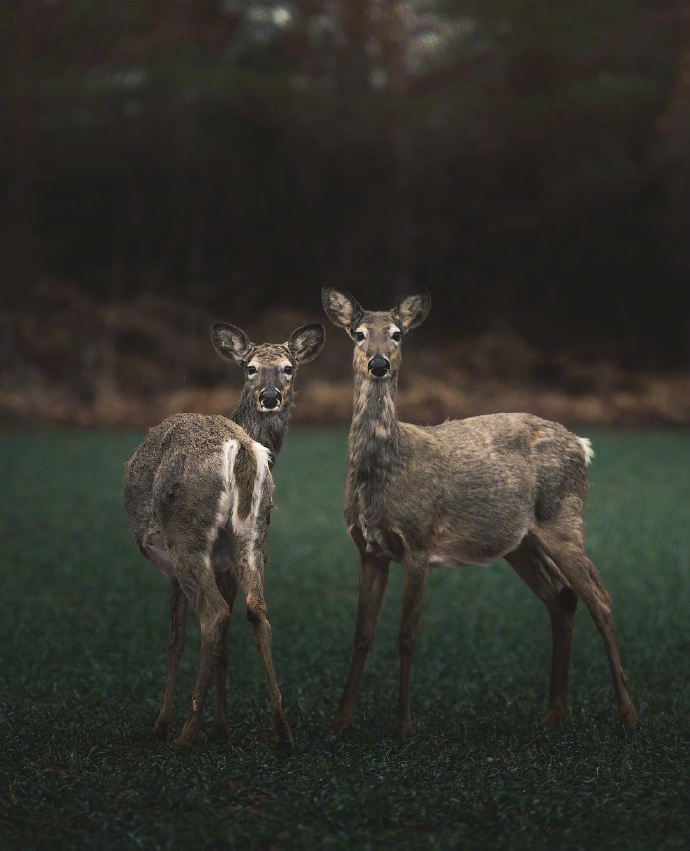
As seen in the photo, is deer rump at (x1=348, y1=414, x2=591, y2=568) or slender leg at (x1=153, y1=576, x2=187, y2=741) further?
deer rump at (x1=348, y1=414, x2=591, y2=568)

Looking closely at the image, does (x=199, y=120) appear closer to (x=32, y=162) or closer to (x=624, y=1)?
(x=32, y=162)

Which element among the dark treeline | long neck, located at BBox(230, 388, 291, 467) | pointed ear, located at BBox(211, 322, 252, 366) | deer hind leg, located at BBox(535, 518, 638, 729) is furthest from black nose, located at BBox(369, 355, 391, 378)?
the dark treeline

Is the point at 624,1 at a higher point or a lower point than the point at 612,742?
higher

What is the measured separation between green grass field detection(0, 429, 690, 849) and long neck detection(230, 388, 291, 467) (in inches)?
50.5

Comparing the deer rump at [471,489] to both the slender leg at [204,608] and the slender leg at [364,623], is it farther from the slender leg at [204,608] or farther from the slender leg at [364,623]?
the slender leg at [204,608]

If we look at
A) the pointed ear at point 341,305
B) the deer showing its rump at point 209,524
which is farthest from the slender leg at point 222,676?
the pointed ear at point 341,305

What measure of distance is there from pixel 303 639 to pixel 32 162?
1745 cm

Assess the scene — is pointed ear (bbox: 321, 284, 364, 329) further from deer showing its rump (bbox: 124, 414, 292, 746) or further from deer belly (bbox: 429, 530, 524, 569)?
deer belly (bbox: 429, 530, 524, 569)

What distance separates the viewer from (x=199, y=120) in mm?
23203

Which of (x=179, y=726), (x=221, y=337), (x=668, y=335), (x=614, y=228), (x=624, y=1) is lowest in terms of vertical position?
(x=179, y=726)

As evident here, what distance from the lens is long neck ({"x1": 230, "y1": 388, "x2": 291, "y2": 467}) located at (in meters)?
5.03

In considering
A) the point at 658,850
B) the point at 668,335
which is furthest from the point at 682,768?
the point at 668,335

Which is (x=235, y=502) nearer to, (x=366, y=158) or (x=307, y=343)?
(x=307, y=343)

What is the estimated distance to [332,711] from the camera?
577 cm
